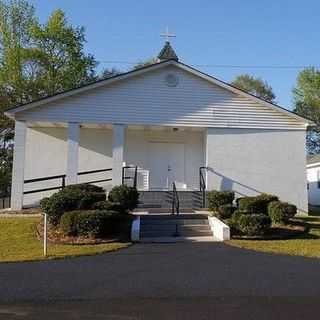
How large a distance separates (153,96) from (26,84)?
20.5 metres

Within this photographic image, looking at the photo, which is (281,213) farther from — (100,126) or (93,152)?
(93,152)

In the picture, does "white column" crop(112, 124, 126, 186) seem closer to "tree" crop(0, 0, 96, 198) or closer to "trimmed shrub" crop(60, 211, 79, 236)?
Result: "trimmed shrub" crop(60, 211, 79, 236)

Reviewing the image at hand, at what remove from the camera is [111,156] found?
72.0ft

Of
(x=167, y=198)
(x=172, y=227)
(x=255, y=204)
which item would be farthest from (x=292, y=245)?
(x=167, y=198)

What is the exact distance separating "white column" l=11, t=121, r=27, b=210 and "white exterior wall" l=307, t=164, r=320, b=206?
2575 centimetres

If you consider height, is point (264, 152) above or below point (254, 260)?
above

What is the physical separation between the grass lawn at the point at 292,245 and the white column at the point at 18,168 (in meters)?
9.13

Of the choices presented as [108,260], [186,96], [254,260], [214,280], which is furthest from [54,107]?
[214,280]

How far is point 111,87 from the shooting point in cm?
2053

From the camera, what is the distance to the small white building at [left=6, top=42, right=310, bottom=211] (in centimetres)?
2011

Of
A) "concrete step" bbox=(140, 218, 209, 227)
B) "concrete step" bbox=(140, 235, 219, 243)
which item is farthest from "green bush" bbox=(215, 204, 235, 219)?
"concrete step" bbox=(140, 235, 219, 243)

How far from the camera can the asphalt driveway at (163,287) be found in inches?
255

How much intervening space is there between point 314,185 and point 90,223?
30228 mm

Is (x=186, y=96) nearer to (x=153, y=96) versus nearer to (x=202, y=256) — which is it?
(x=153, y=96)
